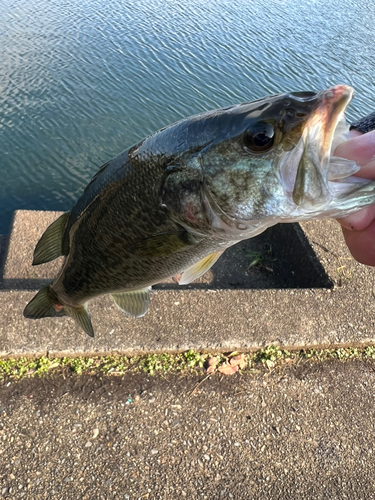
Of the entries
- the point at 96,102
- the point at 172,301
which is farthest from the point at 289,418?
the point at 96,102

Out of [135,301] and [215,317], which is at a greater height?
[135,301]

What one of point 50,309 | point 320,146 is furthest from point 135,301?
point 320,146

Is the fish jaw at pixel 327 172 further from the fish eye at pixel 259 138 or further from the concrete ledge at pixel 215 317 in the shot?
the concrete ledge at pixel 215 317

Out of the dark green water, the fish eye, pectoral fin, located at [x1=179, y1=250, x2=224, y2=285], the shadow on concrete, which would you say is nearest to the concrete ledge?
the shadow on concrete

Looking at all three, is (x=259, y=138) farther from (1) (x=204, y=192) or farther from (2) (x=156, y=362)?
(2) (x=156, y=362)

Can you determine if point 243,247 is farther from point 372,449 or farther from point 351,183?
point 351,183

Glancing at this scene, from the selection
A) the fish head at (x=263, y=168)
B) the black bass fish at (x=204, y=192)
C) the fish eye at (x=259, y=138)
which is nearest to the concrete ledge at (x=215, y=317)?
the black bass fish at (x=204, y=192)

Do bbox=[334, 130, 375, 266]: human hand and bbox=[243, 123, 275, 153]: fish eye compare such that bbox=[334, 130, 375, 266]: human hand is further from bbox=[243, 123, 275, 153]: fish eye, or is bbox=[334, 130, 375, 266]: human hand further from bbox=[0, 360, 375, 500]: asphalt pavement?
bbox=[0, 360, 375, 500]: asphalt pavement
